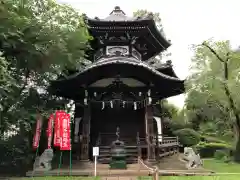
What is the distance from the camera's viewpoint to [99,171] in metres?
11.0

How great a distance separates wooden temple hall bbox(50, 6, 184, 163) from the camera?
13.3 m

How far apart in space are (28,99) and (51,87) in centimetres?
164

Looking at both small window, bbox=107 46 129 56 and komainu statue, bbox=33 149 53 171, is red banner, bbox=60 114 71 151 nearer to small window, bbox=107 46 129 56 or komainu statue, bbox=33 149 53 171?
komainu statue, bbox=33 149 53 171

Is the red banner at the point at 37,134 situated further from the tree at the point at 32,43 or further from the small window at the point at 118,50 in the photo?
the small window at the point at 118,50

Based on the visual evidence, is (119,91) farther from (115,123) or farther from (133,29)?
(133,29)

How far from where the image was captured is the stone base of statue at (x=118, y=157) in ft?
37.5

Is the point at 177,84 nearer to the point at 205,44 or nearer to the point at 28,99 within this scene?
the point at 205,44

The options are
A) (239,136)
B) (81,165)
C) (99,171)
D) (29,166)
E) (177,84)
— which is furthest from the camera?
(239,136)

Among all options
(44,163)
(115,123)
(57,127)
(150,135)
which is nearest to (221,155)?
(150,135)

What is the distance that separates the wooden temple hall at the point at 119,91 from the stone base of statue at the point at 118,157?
52 cm

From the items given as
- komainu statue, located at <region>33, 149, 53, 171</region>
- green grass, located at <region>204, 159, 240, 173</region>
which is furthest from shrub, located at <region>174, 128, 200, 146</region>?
komainu statue, located at <region>33, 149, 53, 171</region>

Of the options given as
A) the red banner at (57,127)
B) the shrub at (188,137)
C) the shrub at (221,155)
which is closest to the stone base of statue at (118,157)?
the red banner at (57,127)

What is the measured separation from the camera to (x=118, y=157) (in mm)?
11805

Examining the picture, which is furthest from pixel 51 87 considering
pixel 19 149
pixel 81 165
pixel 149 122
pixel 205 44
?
pixel 205 44
